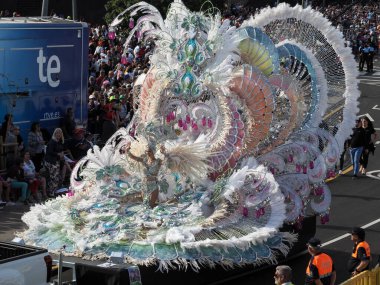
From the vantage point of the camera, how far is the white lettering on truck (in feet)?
71.5

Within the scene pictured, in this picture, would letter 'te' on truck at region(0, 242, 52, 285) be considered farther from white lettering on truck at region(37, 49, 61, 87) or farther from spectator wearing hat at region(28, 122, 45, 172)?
white lettering on truck at region(37, 49, 61, 87)

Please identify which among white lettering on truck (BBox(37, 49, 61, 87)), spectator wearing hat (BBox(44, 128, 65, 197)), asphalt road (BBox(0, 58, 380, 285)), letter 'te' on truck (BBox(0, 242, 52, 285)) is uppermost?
white lettering on truck (BBox(37, 49, 61, 87))

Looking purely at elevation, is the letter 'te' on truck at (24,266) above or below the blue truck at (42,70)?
below

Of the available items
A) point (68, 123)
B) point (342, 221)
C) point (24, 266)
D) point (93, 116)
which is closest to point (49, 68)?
point (68, 123)

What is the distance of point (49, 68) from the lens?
2217cm

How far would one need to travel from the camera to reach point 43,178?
1933cm

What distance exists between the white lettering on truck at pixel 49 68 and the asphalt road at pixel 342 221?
4213 millimetres

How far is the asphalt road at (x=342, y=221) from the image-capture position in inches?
587

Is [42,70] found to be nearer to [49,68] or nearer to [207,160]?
[49,68]

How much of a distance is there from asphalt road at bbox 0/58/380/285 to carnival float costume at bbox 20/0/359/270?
77cm

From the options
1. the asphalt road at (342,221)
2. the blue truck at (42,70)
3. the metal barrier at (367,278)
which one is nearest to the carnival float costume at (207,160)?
the asphalt road at (342,221)

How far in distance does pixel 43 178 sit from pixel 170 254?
7.05 metres

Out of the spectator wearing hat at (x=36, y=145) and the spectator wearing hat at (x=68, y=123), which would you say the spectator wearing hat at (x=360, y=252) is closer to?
the spectator wearing hat at (x=36, y=145)

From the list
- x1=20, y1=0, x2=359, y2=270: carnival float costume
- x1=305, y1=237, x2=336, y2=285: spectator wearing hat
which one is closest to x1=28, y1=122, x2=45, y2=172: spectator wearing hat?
x1=20, y1=0, x2=359, y2=270: carnival float costume
